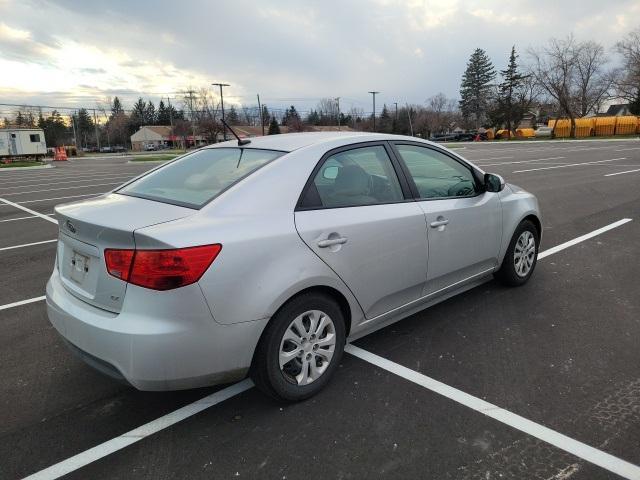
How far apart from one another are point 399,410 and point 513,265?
2364 mm

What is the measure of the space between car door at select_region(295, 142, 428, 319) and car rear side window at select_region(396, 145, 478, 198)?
19 cm

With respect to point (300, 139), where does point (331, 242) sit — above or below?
below

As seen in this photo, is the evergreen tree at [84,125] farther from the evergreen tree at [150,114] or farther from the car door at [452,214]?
the car door at [452,214]

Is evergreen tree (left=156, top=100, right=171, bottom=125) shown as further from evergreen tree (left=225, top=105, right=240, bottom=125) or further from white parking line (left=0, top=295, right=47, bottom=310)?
white parking line (left=0, top=295, right=47, bottom=310)

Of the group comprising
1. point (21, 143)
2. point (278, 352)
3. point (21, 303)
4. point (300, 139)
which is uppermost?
point (21, 143)

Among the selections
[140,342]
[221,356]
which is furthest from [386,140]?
[140,342]

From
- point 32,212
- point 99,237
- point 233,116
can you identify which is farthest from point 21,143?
point 233,116

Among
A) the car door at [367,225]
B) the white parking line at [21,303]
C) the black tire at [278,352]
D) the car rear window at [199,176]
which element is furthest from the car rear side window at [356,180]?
the white parking line at [21,303]

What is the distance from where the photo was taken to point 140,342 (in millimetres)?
2340

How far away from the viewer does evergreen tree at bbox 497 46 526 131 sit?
233ft

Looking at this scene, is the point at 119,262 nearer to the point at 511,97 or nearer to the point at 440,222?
the point at 440,222

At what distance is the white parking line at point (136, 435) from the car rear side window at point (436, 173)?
1.99 meters

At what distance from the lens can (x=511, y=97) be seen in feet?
242

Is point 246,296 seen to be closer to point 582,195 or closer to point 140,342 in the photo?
point 140,342
